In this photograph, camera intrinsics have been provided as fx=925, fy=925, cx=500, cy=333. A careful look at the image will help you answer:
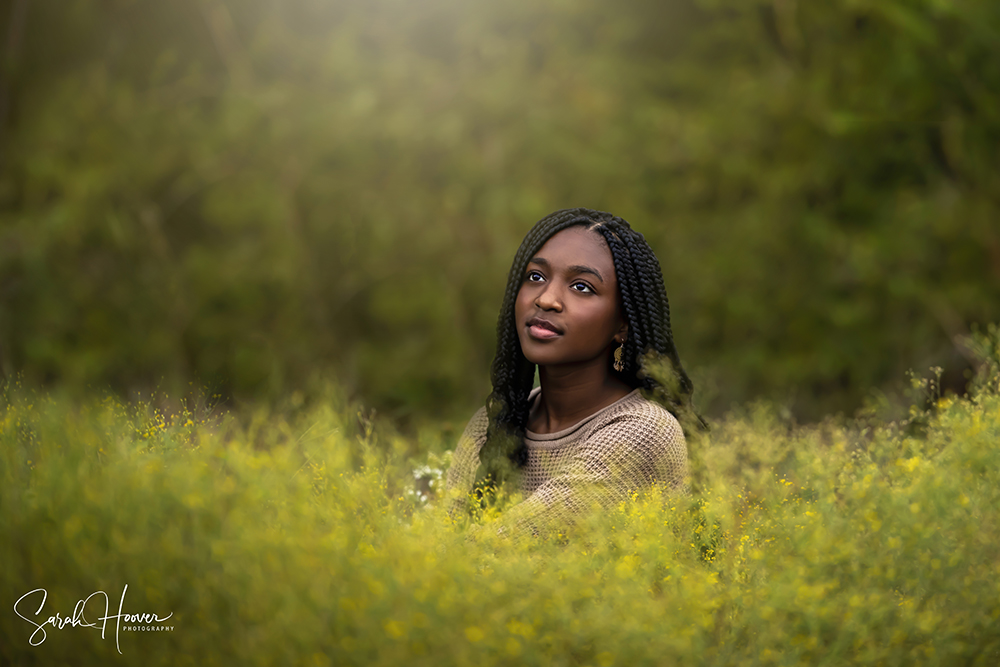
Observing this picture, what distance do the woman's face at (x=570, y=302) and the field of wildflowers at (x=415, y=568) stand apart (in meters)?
0.56

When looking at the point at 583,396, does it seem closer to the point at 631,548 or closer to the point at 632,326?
the point at 632,326

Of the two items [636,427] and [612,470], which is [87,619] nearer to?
[612,470]

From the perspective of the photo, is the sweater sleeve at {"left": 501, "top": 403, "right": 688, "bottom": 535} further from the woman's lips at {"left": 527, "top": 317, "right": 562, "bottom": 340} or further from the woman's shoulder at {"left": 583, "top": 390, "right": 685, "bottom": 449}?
the woman's lips at {"left": 527, "top": 317, "right": 562, "bottom": 340}

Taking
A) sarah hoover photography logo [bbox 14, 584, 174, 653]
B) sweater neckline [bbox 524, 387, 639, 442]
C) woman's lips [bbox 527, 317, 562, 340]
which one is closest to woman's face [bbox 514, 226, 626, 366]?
woman's lips [bbox 527, 317, 562, 340]

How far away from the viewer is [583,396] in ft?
7.69

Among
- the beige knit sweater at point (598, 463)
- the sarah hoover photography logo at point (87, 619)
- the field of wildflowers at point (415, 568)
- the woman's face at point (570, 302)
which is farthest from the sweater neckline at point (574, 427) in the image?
the sarah hoover photography logo at point (87, 619)

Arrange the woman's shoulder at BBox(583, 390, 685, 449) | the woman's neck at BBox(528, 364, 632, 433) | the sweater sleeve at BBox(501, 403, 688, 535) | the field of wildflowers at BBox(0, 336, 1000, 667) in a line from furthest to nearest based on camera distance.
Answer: the woman's neck at BBox(528, 364, 632, 433) → the woman's shoulder at BBox(583, 390, 685, 449) → the sweater sleeve at BBox(501, 403, 688, 535) → the field of wildflowers at BBox(0, 336, 1000, 667)

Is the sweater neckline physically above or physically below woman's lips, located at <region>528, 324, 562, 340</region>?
below

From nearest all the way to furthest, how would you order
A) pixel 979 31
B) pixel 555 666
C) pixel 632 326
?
pixel 555 666, pixel 632 326, pixel 979 31

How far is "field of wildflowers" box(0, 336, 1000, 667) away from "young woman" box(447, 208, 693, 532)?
334 millimetres

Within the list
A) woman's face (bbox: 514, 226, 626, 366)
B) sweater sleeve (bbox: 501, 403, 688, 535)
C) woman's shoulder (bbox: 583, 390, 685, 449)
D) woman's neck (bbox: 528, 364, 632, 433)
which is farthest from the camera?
woman's neck (bbox: 528, 364, 632, 433)

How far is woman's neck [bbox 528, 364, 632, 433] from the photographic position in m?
2.34

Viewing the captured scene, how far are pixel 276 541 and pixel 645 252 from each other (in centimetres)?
136

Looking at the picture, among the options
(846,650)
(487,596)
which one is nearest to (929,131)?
(846,650)
